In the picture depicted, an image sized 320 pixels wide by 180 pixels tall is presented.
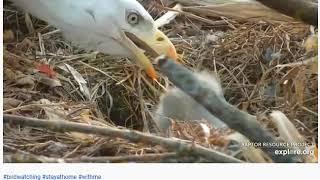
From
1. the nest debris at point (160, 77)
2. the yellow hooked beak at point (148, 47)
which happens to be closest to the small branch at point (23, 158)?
the nest debris at point (160, 77)

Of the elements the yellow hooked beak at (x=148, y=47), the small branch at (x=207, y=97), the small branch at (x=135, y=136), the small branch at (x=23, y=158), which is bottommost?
the small branch at (x=23, y=158)

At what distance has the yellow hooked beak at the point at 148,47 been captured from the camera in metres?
1.58

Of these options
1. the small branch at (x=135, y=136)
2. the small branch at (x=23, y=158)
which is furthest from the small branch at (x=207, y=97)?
the small branch at (x=23, y=158)

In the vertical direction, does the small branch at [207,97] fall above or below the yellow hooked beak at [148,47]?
below

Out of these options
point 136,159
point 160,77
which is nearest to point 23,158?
point 136,159

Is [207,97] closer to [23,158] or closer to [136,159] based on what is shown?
[136,159]

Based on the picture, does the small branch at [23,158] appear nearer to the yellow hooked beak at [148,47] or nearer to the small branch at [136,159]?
the small branch at [136,159]

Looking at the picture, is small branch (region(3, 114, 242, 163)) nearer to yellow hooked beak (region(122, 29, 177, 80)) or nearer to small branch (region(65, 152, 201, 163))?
small branch (region(65, 152, 201, 163))

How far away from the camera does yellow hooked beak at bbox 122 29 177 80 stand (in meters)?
1.58

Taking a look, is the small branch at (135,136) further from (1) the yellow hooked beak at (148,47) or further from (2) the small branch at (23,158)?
(1) the yellow hooked beak at (148,47)

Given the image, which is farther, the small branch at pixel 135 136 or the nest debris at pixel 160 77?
the nest debris at pixel 160 77

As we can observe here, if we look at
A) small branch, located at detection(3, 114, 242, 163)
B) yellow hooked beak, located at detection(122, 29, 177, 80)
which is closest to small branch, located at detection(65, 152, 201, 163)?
small branch, located at detection(3, 114, 242, 163)

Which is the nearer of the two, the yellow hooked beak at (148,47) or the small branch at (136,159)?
the small branch at (136,159)
